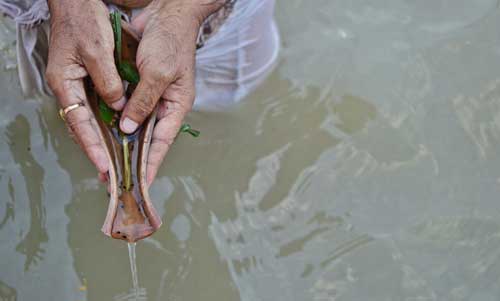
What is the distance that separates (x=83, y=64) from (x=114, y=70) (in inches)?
4.2

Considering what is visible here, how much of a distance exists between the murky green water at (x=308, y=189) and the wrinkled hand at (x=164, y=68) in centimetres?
60

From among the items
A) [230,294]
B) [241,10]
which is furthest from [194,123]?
[230,294]

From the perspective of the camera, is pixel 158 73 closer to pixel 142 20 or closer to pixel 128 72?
pixel 128 72

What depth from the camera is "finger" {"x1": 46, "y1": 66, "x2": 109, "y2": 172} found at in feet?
5.20

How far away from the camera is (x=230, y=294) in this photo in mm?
2148

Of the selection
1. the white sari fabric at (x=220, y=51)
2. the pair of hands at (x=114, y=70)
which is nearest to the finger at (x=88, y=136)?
the pair of hands at (x=114, y=70)

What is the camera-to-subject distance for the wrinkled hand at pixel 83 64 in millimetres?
1597

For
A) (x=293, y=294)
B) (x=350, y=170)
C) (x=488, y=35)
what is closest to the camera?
(x=293, y=294)

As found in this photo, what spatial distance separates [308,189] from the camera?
2312mm

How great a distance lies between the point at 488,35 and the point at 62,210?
5.66ft

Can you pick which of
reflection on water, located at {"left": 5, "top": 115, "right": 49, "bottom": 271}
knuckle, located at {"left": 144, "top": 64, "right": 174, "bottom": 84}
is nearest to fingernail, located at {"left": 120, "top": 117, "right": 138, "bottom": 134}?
knuckle, located at {"left": 144, "top": 64, "right": 174, "bottom": 84}

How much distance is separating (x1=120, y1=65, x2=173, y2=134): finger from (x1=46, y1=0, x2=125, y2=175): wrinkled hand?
5 centimetres

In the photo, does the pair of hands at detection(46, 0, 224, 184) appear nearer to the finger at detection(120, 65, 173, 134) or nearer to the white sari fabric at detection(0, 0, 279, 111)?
the finger at detection(120, 65, 173, 134)

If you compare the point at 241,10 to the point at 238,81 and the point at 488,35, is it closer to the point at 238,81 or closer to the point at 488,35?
the point at 238,81
